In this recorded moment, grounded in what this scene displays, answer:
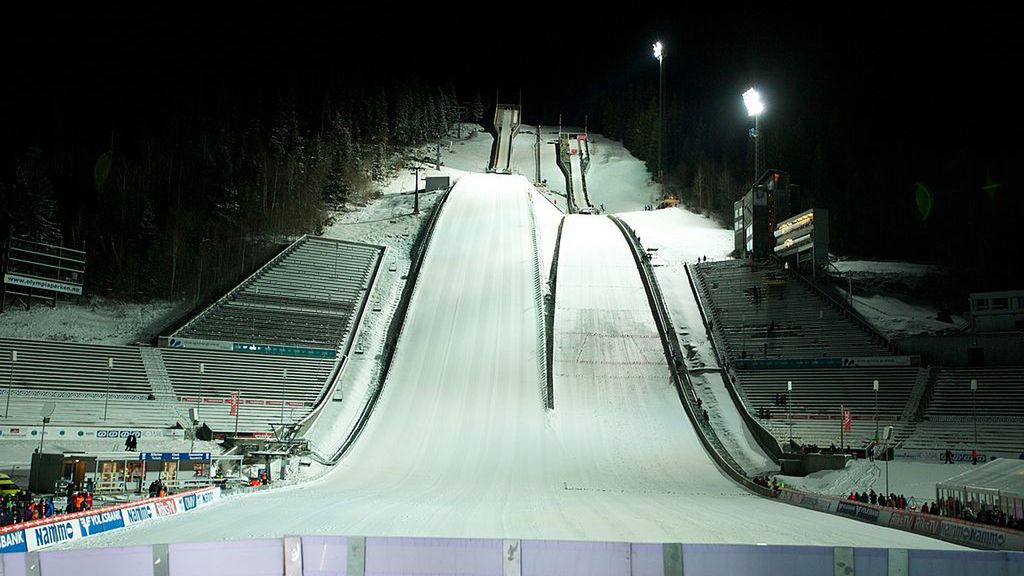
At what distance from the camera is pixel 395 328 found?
143 ft

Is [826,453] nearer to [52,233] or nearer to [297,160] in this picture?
[52,233]

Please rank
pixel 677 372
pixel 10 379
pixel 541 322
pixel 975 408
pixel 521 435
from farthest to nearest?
pixel 541 322 → pixel 677 372 → pixel 975 408 → pixel 521 435 → pixel 10 379

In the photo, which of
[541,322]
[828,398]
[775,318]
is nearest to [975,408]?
[828,398]

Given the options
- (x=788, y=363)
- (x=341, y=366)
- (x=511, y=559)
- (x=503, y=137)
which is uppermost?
(x=503, y=137)

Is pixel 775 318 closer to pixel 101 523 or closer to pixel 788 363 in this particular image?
pixel 788 363

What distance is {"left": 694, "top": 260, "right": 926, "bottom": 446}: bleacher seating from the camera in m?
34.1

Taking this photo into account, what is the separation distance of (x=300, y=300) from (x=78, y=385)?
557 inches

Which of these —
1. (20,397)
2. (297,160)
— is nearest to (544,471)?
(20,397)

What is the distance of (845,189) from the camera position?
66.4 meters

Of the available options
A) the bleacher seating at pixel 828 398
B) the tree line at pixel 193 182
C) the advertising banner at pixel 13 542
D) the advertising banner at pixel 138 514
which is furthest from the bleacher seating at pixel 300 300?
the advertising banner at pixel 13 542

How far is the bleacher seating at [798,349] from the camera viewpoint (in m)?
34.1

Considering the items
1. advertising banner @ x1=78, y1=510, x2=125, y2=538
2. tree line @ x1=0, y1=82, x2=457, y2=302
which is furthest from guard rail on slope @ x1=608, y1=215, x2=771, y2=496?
tree line @ x1=0, y1=82, x2=457, y2=302

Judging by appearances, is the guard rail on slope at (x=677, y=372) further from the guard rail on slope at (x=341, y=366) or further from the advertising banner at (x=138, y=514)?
the advertising banner at (x=138, y=514)

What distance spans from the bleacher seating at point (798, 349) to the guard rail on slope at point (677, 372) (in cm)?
258
